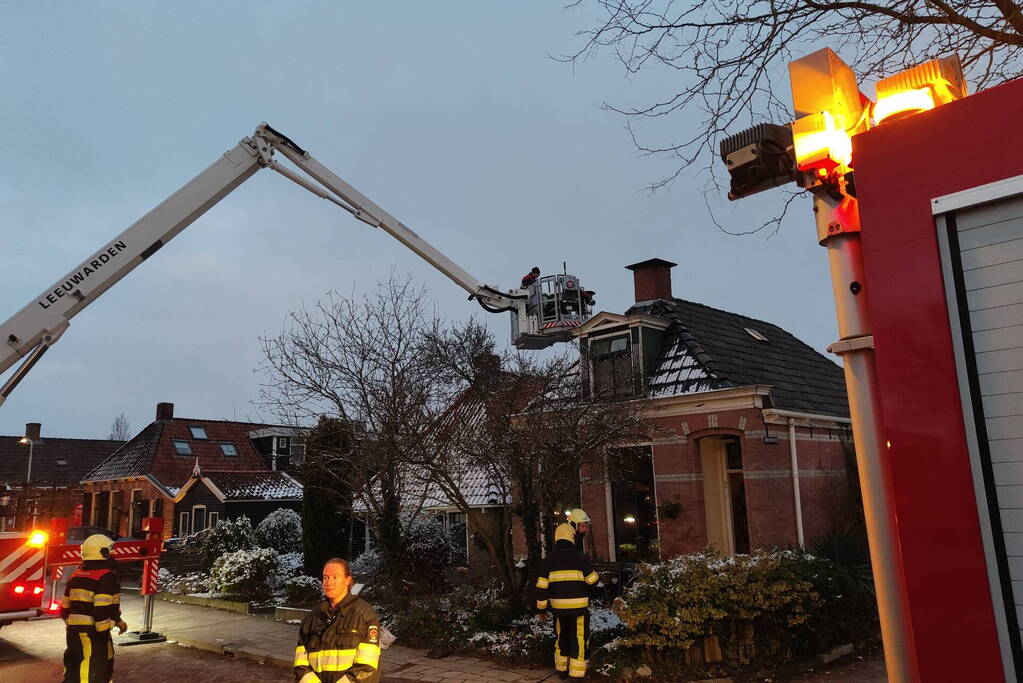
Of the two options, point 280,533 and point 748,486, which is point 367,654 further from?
point 280,533

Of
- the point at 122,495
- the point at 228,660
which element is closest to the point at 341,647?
the point at 228,660

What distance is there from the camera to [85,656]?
677 cm

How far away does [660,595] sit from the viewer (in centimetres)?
775

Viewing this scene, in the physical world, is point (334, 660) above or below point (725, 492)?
below

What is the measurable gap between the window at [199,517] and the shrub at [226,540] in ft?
34.3

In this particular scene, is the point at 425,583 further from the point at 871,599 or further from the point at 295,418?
the point at 871,599

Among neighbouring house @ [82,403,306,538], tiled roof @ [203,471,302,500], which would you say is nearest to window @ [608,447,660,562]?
neighbouring house @ [82,403,306,538]

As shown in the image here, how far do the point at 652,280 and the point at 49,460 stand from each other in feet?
122

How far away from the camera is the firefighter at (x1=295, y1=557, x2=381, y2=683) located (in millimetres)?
4145

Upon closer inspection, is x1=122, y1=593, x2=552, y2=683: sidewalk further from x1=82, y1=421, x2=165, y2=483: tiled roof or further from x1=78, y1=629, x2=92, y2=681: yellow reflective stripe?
x1=82, y1=421, x2=165, y2=483: tiled roof

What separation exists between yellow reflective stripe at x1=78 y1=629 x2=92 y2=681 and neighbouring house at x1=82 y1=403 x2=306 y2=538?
18550 mm

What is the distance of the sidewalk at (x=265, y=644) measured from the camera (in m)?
8.20

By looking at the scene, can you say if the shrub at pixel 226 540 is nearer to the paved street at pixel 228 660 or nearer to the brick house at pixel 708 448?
the paved street at pixel 228 660

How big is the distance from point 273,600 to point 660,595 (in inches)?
366
